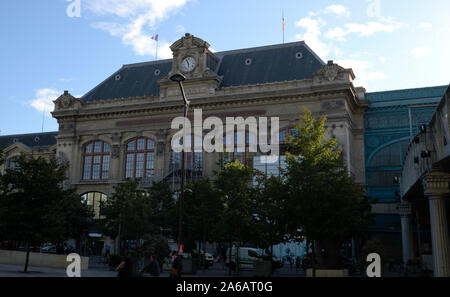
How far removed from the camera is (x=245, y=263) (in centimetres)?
3756

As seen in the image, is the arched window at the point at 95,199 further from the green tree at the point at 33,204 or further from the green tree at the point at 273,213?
the green tree at the point at 273,213

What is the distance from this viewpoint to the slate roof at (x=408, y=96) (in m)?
50.4

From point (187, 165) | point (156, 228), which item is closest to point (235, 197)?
point (156, 228)

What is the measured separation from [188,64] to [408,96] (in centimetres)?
2487

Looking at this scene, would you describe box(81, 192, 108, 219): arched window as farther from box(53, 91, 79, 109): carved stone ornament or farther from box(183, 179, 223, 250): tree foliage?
box(183, 179, 223, 250): tree foliage

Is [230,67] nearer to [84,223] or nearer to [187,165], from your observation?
[187,165]

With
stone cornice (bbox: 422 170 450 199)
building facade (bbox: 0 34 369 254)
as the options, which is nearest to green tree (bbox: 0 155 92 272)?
stone cornice (bbox: 422 170 450 199)

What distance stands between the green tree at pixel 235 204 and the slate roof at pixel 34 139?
4580 cm

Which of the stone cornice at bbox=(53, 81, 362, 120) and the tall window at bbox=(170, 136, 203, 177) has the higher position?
the stone cornice at bbox=(53, 81, 362, 120)

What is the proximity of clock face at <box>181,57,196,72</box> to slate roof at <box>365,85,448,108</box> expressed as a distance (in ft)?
67.1

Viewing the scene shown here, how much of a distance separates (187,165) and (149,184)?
4767 mm

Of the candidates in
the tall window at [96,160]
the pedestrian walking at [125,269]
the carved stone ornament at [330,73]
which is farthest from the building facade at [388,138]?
the pedestrian walking at [125,269]

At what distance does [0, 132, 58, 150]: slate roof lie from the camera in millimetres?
75444

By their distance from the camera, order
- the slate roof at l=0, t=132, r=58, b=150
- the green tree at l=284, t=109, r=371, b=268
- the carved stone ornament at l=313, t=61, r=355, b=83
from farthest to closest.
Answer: the slate roof at l=0, t=132, r=58, b=150 < the carved stone ornament at l=313, t=61, r=355, b=83 < the green tree at l=284, t=109, r=371, b=268
